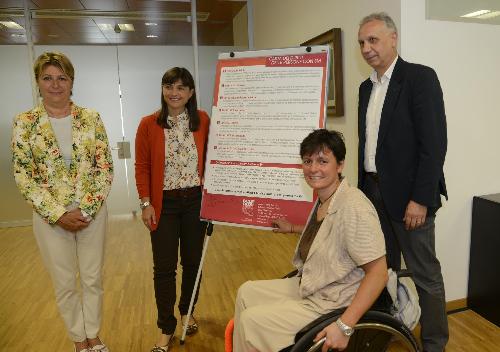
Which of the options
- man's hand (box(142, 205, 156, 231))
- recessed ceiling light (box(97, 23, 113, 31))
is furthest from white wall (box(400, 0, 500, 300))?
recessed ceiling light (box(97, 23, 113, 31))

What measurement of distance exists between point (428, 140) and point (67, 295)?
70.4 inches

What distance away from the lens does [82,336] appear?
1.97 m

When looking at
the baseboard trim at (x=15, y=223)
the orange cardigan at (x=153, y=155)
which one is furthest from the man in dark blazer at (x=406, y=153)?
the baseboard trim at (x=15, y=223)

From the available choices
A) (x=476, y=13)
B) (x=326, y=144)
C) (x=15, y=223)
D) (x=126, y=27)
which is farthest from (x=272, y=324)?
(x=15, y=223)

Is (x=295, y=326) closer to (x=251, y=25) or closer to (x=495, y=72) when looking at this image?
(x=495, y=72)

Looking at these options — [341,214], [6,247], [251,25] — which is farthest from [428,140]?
[6,247]

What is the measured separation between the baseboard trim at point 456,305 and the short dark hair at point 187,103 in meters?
1.82

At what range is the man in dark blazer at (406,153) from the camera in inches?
65.4

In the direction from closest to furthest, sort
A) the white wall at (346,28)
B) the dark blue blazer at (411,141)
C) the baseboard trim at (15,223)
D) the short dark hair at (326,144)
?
1. the short dark hair at (326,144)
2. the dark blue blazer at (411,141)
3. the white wall at (346,28)
4. the baseboard trim at (15,223)

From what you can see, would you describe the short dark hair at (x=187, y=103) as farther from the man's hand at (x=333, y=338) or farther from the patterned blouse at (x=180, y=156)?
the man's hand at (x=333, y=338)

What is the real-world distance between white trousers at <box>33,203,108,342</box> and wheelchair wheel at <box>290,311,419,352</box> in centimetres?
116

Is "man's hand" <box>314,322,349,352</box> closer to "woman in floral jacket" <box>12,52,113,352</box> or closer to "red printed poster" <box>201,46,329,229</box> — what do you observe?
"red printed poster" <box>201,46,329,229</box>

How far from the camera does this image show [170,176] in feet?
6.64

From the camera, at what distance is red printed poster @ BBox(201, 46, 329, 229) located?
1.84 meters
